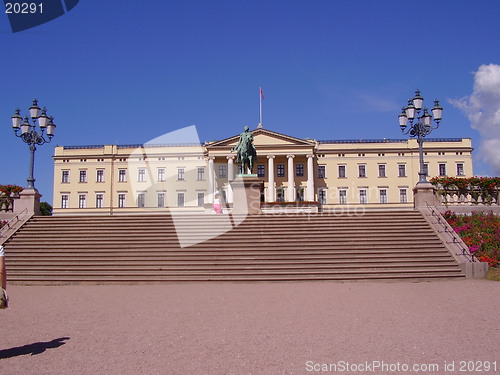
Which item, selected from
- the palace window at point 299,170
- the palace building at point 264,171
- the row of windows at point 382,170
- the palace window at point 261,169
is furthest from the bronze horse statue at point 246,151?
the row of windows at point 382,170

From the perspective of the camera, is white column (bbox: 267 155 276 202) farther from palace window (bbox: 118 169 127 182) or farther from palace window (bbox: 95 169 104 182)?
palace window (bbox: 95 169 104 182)

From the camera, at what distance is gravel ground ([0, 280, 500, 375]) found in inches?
235

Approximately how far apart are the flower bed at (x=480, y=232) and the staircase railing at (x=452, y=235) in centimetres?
45

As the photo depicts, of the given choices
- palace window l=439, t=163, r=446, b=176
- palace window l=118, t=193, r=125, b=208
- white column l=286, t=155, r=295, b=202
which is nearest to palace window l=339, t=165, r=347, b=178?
white column l=286, t=155, r=295, b=202

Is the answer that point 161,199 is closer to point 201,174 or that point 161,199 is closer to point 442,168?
point 201,174

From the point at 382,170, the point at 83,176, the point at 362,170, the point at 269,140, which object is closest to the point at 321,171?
the point at 362,170

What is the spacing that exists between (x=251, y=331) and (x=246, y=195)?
1770 centimetres

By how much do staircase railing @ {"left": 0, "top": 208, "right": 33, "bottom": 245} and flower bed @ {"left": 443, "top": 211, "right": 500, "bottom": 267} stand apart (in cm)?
1903

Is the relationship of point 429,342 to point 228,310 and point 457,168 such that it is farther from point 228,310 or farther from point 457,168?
point 457,168

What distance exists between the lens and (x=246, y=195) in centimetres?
2541

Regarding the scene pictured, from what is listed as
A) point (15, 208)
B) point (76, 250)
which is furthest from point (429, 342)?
point (15, 208)

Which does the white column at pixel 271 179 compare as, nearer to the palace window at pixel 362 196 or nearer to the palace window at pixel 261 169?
the palace window at pixel 261 169

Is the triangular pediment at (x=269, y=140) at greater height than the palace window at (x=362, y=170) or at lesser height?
greater

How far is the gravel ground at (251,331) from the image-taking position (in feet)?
19.6
